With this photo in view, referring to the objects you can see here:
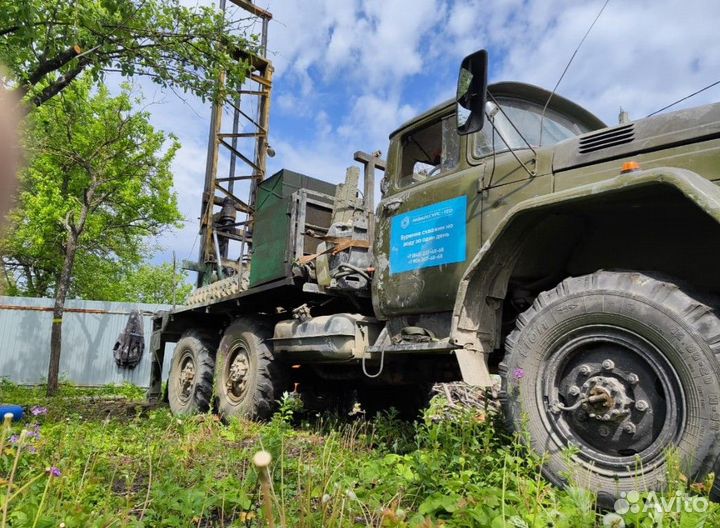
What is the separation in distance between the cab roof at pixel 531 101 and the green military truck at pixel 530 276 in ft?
0.06

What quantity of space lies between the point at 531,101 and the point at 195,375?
5226mm

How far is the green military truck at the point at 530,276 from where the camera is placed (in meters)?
2.64

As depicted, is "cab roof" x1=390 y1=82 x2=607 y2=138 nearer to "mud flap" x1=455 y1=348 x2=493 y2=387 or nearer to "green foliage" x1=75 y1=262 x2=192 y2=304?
"mud flap" x1=455 y1=348 x2=493 y2=387

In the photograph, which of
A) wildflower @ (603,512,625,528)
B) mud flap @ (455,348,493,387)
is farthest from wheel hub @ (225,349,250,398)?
wildflower @ (603,512,625,528)

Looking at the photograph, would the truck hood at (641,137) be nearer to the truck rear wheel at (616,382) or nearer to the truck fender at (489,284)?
the truck fender at (489,284)

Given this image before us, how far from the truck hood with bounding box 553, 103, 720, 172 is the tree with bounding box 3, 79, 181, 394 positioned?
1155 cm

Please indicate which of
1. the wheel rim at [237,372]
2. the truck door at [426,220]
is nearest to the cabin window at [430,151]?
the truck door at [426,220]

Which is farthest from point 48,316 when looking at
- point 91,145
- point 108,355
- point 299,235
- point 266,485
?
point 266,485

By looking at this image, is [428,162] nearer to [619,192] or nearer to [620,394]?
[619,192]

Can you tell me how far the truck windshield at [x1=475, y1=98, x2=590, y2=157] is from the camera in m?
4.09

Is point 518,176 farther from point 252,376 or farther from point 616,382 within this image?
point 252,376

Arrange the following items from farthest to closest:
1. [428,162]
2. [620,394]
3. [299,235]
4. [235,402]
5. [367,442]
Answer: [235,402], [299,235], [428,162], [367,442], [620,394]

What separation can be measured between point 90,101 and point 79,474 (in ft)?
59.5

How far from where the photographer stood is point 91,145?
1612 centimetres
